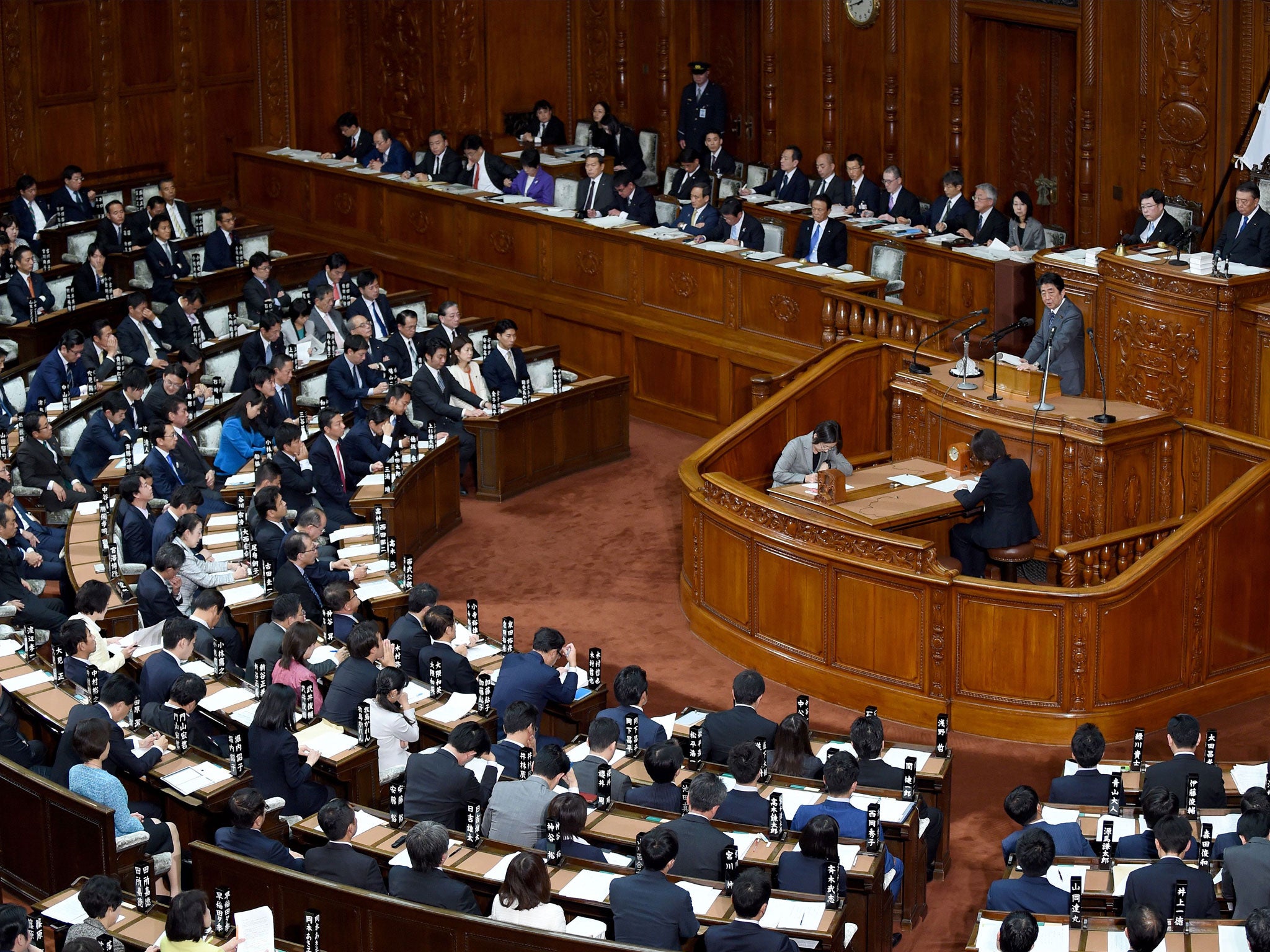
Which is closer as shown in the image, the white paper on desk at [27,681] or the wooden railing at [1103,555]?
the white paper on desk at [27,681]

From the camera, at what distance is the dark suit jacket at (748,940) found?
23.1 ft

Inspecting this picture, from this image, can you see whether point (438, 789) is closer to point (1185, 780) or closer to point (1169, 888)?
point (1169, 888)

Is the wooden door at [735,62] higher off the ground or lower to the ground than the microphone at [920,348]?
higher

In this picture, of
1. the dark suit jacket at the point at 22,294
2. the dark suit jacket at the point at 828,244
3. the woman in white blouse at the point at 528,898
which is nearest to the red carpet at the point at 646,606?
the dark suit jacket at the point at 828,244

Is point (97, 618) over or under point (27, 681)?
over

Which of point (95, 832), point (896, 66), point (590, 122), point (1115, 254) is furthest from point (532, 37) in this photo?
point (95, 832)

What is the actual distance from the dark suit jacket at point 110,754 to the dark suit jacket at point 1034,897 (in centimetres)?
413

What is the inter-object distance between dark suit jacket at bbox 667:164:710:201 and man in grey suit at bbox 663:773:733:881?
10.6 metres

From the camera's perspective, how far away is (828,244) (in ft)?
Answer: 50.8

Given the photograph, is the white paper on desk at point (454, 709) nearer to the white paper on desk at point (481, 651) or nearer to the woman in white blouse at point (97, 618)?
the white paper on desk at point (481, 651)

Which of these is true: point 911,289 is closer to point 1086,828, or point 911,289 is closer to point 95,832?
point 1086,828

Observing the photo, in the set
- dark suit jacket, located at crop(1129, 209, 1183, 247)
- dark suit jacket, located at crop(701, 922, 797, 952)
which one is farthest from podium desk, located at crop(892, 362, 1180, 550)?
dark suit jacket, located at crop(701, 922, 797, 952)

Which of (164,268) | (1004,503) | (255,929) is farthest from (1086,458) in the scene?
(164,268)

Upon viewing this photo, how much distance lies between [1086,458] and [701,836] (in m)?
4.87
